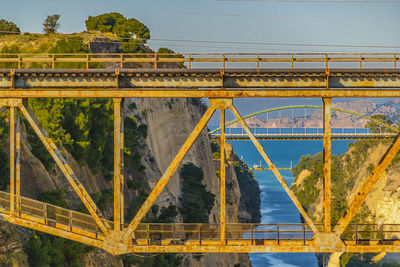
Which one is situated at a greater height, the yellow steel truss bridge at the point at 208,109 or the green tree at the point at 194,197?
the yellow steel truss bridge at the point at 208,109

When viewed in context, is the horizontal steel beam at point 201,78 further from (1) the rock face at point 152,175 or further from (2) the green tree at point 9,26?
(2) the green tree at point 9,26

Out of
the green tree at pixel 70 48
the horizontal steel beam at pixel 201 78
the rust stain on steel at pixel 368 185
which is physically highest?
the green tree at pixel 70 48

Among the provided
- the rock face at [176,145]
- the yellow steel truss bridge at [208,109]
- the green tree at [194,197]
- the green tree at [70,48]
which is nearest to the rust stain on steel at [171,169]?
the yellow steel truss bridge at [208,109]

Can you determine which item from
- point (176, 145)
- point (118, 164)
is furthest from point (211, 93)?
point (176, 145)

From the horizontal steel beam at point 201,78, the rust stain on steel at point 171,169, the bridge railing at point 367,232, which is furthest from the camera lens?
the horizontal steel beam at point 201,78

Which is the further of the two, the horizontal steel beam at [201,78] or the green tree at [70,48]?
the green tree at [70,48]

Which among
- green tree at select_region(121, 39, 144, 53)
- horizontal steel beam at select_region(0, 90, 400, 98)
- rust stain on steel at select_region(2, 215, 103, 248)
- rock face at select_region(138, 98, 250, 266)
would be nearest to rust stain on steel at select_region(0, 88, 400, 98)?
horizontal steel beam at select_region(0, 90, 400, 98)

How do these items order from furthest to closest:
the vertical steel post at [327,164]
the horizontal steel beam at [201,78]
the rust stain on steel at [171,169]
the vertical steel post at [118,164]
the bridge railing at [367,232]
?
the horizontal steel beam at [201,78]
the vertical steel post at [118,164]
the vertical steel post at [327,164]
the bridge railing at [367,232]
the rust stain on steel at [171,169]

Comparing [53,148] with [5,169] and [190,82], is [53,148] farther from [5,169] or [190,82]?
[5,169]

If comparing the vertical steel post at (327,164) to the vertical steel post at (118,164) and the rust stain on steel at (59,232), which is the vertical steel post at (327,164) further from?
the rust stain on steel at (59,232)
